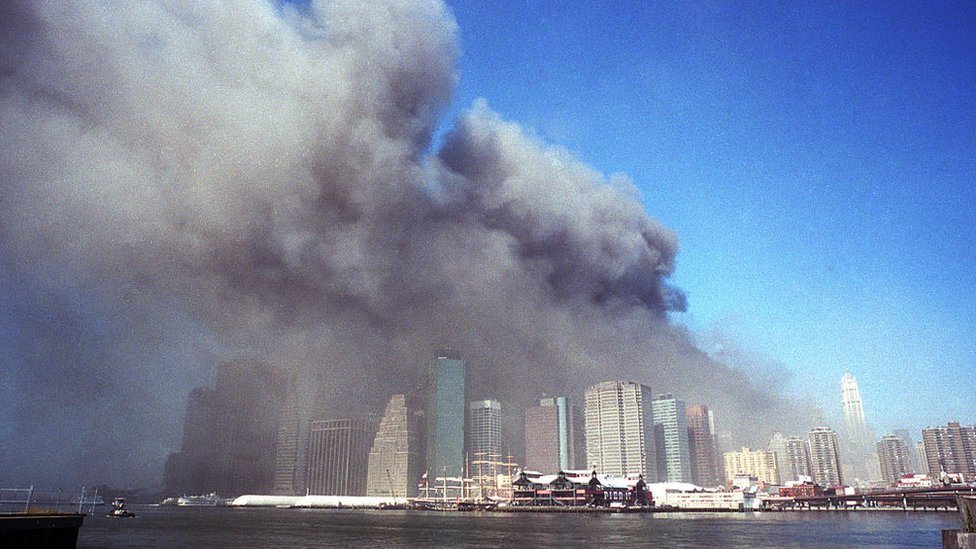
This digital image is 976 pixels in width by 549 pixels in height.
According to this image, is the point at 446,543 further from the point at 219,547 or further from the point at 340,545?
the point at 219,547

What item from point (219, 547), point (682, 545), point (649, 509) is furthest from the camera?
point (649, 509)

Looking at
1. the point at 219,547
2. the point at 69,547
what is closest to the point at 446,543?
the point at 219,547

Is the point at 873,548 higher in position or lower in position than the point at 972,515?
lower

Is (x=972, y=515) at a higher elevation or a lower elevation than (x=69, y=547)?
higher

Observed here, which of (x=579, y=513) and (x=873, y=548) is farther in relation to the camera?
(x=579, y=513)

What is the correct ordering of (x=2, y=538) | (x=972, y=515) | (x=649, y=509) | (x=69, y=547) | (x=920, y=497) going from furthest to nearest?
(x=649, y=509) < (x=920, y=497) < (x=69, y=547) < (x=2, y=538) < (x=972, y=515)

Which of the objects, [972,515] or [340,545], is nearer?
[972,515]

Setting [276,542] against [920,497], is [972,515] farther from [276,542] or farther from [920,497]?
[920,497]

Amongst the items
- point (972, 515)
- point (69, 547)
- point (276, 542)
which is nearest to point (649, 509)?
point (276, 542)

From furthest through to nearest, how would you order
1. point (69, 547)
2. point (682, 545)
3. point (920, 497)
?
1. point (920, 497)
2. point (682, 545)
3. point (69, 547)
